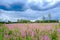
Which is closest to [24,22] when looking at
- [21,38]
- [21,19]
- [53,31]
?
[21,19]

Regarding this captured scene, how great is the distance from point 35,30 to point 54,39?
0.57 meters

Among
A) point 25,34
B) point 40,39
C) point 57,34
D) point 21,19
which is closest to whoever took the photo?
point 40,39

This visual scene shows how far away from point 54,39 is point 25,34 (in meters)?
0.75

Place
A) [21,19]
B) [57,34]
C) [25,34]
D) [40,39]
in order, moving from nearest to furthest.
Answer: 1. [40,39]
2. [25,34]
3. [57,34]
4. [21,19]

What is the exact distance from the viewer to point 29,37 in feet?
14.7

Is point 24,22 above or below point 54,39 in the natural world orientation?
above

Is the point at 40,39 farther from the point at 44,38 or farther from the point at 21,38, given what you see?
the point at 21,38

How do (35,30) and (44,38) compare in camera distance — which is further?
(35,30)

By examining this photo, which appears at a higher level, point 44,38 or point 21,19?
point 21,19

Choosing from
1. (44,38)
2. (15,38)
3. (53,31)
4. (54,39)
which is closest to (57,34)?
(53,31)

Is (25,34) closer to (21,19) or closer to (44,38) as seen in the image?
(44,38)

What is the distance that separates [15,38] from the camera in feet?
14.8

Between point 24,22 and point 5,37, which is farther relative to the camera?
point 24,22

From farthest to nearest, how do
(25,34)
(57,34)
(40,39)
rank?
(57,34) < (25,34) < (40,39)
